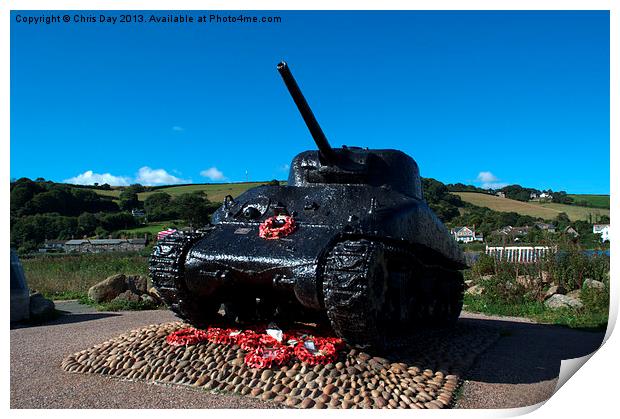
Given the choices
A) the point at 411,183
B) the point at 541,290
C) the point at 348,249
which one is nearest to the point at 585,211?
the point at 541,290

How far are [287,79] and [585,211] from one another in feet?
25.3

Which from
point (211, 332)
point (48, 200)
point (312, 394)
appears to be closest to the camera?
point (312, 394)

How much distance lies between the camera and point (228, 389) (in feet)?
19.9

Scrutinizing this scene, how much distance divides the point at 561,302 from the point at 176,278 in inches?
375

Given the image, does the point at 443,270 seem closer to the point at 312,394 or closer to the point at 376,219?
the point at 376,219

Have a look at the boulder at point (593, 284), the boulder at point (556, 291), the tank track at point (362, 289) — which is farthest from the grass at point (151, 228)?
the tank track at point (362, 289)

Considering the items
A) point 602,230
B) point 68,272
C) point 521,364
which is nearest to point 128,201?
point 68,272

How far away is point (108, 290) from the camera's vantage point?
14.4 m

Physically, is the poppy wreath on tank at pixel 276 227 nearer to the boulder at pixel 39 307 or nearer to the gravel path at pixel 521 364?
the gravel path at pixel 521 364

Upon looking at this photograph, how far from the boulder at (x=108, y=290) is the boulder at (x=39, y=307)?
2351 mm

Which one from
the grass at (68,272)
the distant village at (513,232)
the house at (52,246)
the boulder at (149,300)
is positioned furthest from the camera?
the grass at (68,272)

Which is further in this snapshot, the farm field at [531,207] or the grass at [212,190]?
the grass at [212,190]

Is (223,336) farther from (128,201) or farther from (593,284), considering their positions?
(128,201)

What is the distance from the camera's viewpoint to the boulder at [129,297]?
1395 cm
